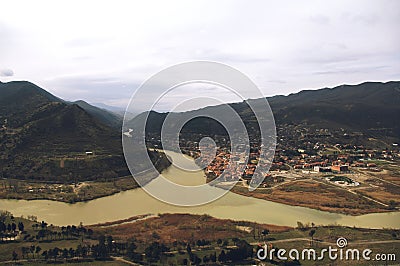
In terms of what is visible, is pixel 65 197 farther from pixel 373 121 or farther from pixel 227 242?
pixel 373 121

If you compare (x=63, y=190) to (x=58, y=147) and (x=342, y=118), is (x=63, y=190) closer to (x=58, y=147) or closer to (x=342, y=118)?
(x=58, y=147)

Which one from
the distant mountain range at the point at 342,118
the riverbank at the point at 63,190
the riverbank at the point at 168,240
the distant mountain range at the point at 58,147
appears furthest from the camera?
the distant mountain range at the point at 342,118

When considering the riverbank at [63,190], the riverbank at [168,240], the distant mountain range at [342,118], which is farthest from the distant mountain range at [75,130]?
the riverbank at [168,240]

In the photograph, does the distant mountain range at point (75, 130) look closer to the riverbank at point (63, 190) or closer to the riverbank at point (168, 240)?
the riverbank at point (63, 190)

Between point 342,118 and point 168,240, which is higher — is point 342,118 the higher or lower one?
the higher one

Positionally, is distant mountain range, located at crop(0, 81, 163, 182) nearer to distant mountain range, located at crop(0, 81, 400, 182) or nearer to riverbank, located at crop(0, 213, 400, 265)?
distant mountain range, located at crop(0, 81, 400, 182)

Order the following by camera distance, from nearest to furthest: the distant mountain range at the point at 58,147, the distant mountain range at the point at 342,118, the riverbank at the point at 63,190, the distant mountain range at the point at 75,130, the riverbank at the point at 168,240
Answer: the riverbank at the point at 168,240 < the riverbank at the point at 63,190 < the distant mountain range at the point at 58,147 < the distant mountain range at the point at 75,130 < the distant mountain range at the point at 342,118

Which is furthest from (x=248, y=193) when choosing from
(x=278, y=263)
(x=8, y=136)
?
(x=8, y=136)

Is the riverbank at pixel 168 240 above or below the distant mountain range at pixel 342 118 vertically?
below

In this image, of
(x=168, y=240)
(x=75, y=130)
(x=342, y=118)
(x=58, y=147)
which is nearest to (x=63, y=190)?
(x=58, y=147)

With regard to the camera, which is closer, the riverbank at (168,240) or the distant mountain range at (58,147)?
the riverbank at (168,240)

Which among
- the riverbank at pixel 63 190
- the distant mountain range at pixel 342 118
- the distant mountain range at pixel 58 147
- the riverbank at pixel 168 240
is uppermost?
the distant mountain range at pixel 342 118
